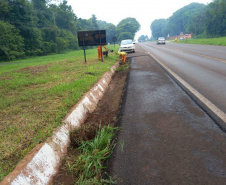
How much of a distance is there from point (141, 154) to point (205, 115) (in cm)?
183

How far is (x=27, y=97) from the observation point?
555cm

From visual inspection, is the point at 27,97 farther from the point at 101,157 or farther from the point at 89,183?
the point at 89,183

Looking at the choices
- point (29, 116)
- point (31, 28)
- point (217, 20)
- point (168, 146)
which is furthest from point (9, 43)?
point (217, 20)

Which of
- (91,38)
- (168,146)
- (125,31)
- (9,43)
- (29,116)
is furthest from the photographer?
(125,31)

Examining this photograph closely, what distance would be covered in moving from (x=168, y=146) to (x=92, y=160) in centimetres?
113

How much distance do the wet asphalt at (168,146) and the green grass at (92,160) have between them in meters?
0.15

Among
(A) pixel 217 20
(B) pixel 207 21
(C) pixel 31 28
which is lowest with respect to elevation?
(C) pixel 31 28

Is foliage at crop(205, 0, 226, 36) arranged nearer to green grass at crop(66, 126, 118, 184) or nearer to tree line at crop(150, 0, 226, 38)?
tree line at crop(150, 0, 226, 38)

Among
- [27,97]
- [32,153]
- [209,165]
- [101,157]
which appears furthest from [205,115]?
[27,97]

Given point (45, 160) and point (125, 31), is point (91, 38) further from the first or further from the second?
point (125, 31)

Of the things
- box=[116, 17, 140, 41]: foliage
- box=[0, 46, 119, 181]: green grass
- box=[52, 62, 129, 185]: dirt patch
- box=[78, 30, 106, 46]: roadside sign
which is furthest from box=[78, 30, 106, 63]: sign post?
box=[116, 17, 140, 41]: foliage

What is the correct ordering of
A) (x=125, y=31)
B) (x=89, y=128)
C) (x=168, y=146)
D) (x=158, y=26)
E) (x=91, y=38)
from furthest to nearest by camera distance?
(x=158, y=26)
(x=125, y=31)
(x=91, y=38)
(x=89, y=128)
(x=168, y=146)

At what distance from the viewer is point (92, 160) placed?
Answer: 284cm

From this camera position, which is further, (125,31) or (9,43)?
(125,31)
